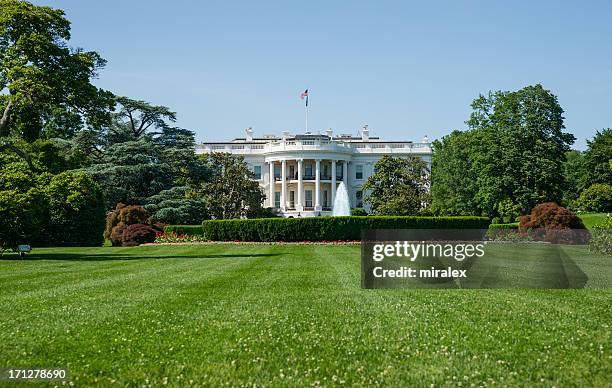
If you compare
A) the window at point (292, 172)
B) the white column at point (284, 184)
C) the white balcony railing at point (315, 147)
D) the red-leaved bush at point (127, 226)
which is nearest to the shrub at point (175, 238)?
the red-leaved bush at point (127, 226)

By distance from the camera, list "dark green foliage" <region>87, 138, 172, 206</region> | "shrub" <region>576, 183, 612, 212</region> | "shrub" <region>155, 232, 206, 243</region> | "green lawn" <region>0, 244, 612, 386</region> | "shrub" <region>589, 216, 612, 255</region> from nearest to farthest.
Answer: "green lawn" <region>0, 244, 612, 386</region>
"shrub" <region>589, 216, 612, 255</region>
"shrub" <region>155, 232, 206, 243</region>
"dark green foliage" <region>87, 138, 172, 206</region>
"shrub" <region>576, 183, 612, 212</region>

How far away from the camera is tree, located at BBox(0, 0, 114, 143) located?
2694 cm

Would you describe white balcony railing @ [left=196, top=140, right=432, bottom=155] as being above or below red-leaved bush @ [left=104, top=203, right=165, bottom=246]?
above

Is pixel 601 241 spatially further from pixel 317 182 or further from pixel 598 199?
pixel 317 182

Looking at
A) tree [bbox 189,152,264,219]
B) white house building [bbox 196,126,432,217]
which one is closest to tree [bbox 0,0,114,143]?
tree [bbox 189,152,264,219]

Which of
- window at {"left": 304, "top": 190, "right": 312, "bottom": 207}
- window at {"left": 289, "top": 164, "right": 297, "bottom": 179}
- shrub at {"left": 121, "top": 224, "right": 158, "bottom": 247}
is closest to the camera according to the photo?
shrub at {"left": 121, "top": 224, "right": 158, "bottom": 247}

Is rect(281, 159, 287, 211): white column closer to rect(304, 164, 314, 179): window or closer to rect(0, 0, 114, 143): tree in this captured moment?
rect(304, 164, 314, 179): window

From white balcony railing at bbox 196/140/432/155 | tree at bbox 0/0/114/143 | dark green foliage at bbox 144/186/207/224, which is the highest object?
white balcony railing at bbox 196/140/432/155

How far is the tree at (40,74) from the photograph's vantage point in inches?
1061

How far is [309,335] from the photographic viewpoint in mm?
8633

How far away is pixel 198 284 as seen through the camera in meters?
15.4

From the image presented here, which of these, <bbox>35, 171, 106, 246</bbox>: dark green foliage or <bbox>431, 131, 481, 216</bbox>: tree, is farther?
<bbox>431, 131, 481, 216</bbox>: tree

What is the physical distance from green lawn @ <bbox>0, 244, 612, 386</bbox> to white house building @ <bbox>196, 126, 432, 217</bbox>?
71696 millimetres
